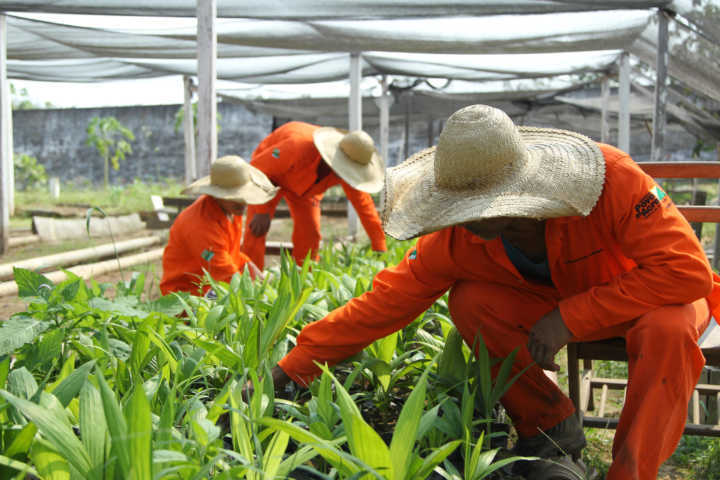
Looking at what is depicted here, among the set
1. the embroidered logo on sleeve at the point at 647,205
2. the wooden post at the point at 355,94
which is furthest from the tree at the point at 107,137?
the embroidered logo on sleeve at the point at 647,205

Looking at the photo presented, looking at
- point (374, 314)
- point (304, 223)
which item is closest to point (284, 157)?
point (304, 223)

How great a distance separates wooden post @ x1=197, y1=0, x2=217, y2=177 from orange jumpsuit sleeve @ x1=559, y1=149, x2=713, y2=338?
2.64 metres

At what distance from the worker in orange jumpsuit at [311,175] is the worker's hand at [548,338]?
2475mm

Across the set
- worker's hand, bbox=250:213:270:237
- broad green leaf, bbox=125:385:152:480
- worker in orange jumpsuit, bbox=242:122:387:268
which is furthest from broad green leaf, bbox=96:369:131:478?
worker's hand, bbox=250:213:270:237

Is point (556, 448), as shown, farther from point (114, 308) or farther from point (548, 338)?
point (114, 308)

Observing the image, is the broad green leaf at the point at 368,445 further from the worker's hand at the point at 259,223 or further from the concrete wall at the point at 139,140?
the concrete wall at the point at 139,140

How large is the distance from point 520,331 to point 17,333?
128 centimetres

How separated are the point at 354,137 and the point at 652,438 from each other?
9.75ft

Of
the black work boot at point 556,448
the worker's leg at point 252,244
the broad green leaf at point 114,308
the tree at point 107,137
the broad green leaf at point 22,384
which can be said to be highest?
the tree at point 107,137

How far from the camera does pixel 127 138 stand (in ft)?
54.0

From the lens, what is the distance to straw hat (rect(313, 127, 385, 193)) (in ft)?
13.5

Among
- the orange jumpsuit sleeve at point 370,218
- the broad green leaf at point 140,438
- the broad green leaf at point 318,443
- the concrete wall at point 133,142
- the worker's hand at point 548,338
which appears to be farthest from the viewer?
the concrete wall at point 133,142

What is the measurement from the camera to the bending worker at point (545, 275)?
→ 1.46m

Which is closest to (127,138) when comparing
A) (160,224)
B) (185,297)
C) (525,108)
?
(160,224)
